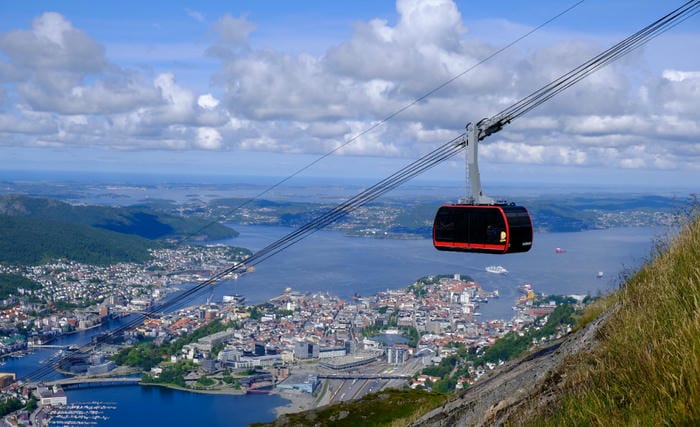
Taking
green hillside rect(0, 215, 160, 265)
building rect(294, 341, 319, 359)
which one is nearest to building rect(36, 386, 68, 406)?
building rect(294, 341, 319, 359)

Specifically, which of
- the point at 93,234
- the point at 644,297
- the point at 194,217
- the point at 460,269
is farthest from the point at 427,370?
the point at 194,217

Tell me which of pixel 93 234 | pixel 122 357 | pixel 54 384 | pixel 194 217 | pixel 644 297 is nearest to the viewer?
pixel 644 297

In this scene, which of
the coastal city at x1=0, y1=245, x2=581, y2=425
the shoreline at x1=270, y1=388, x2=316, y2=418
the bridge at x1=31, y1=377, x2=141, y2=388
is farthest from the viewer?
the bridge at x1=31, y1=377, x2=141, y2=388

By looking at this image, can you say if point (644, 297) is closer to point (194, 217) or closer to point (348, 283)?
point (348, 283)

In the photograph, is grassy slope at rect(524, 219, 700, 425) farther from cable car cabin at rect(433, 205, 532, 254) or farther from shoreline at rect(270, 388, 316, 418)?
shoreline at rect(270, 388, 316, 418)

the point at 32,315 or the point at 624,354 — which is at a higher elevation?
the point at 624,354

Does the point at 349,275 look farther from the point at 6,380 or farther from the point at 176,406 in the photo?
the point at 6,380

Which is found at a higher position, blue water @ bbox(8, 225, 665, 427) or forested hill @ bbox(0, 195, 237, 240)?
forested hill @ bbox(0, 195, 237, 240)
